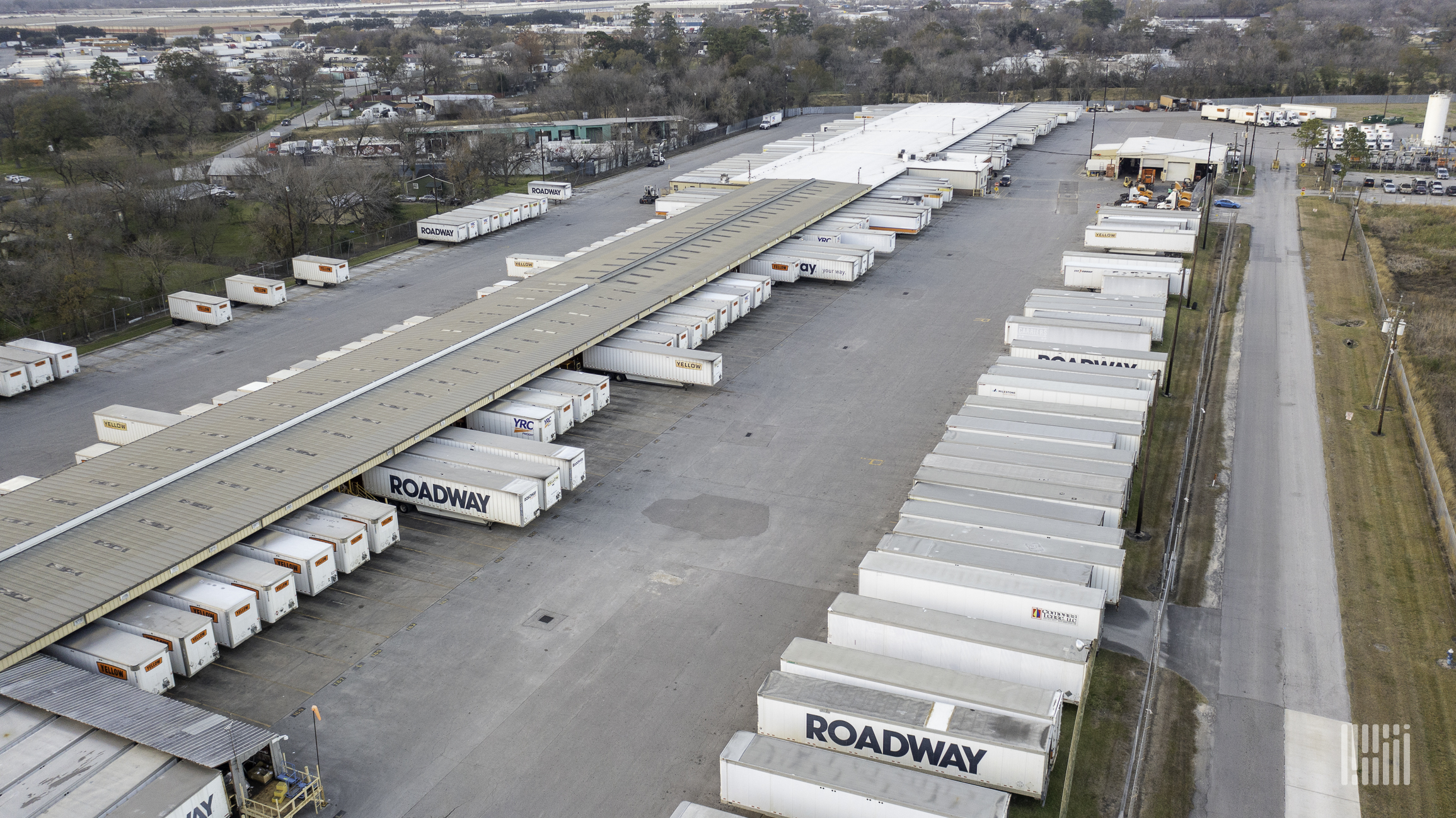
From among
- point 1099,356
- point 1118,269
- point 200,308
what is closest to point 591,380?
point 1099,356

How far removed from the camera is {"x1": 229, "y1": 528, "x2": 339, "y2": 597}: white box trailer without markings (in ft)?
132

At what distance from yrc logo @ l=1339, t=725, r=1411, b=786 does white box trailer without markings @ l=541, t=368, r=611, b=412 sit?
37.6 meters

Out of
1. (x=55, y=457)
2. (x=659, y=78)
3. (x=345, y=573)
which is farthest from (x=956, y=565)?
(x=659, y=78)

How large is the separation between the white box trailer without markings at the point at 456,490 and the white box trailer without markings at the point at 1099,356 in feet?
103

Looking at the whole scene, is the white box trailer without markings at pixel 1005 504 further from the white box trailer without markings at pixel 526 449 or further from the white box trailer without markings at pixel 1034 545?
the white box trailer without markings at pixel 526 449

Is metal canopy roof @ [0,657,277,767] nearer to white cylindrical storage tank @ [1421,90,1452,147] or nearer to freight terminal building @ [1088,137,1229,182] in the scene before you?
freight terminal building @ [1088,137,1229,182]

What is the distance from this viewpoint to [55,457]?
177 ft

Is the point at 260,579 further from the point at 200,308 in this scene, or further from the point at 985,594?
the point at 200,308

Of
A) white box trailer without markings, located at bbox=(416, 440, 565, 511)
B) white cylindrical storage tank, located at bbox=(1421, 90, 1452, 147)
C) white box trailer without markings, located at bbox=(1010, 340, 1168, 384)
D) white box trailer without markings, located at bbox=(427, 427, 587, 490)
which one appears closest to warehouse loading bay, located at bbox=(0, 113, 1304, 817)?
white box trailer without markings, located at bbox=(427, 427, 587, 490)

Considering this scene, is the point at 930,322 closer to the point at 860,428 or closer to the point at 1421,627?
the point at 860,428

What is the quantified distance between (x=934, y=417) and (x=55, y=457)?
46167 millimetres

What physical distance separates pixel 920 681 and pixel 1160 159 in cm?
10524

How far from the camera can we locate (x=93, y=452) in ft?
164

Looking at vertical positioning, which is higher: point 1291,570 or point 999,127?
point 999,127
